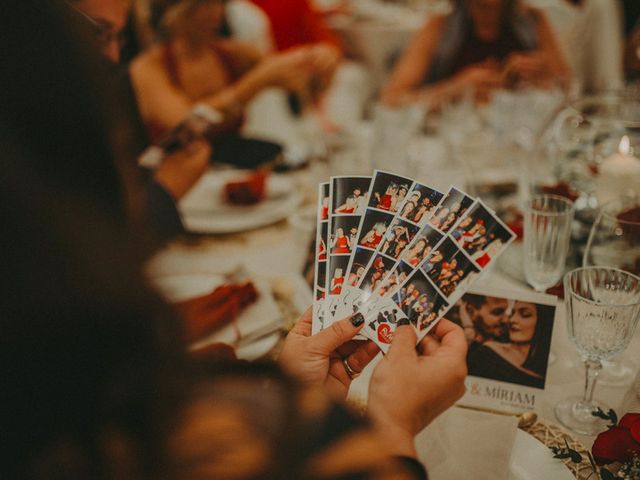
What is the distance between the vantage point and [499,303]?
0.86m

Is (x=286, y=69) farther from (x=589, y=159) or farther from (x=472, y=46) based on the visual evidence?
(x=589, y=159)

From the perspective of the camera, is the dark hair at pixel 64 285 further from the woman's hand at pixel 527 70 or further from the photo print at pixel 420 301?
the woman's hand at pixel 527 70

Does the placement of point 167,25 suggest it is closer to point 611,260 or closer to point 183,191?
point 183,191

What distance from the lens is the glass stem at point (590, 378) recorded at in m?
0.82

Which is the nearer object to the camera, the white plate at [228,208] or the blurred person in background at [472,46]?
the white plate at [228,208]

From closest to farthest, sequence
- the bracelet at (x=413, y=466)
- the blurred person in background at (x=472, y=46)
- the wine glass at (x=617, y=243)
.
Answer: the bracelet at (x=413, y=466) < the wine glass at (x=617, y=243) < the blurred person in background at (x=472, y=46)

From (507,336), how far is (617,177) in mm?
516

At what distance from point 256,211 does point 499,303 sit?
72cm

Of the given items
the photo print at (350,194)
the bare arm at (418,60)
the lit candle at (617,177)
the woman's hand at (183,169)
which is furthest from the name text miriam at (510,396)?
the bare arm at (418,60)

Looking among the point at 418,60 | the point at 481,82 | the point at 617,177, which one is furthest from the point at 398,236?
the point at 418,60

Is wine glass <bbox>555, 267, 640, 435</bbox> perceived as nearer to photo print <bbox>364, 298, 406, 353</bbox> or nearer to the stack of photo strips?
the stack of photo strips

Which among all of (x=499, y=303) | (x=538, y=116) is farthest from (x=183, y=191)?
(x=538, y=116)

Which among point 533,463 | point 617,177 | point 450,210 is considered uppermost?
point 450,210

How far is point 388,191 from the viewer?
0.78m
